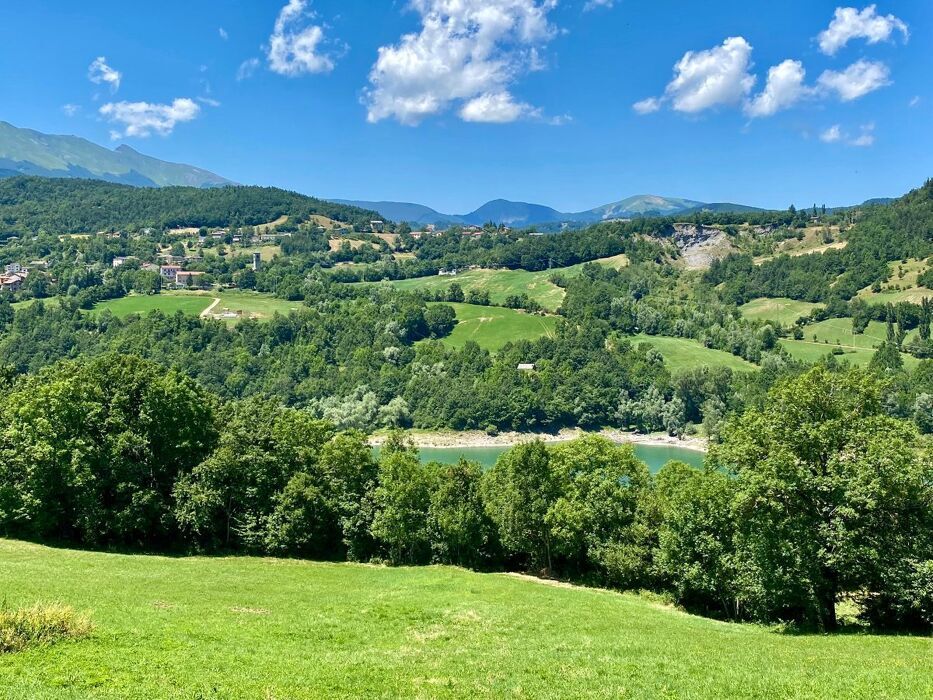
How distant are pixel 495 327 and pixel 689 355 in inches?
1921

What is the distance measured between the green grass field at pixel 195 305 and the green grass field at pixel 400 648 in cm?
15482

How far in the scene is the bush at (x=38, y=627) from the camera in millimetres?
14086

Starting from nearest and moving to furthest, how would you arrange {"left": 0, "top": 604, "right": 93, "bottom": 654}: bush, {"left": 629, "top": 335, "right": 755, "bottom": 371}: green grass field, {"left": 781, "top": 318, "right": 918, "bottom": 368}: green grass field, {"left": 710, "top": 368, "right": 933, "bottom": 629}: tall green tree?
{"left": 0, "top": 604, "right": 93, "bottom": 654}: bush, {"left": 710, "top": 368, "right": 933, "bottom": 629}: tall green tree, {"left": 781, "top": 318, "right": 918, "bottom": 368}: green grass field, {"left": 629, "top": 335, "right": 755, "bottom": 371}: green grass field

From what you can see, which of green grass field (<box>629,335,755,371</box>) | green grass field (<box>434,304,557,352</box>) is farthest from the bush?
green grass field (<box>434,304,557,352</box>)

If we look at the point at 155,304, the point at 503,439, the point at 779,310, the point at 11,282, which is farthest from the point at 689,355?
the point at 11,282

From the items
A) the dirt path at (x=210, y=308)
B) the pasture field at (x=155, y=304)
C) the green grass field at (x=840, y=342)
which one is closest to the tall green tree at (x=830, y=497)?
the green grass field at (x=840, y=342)

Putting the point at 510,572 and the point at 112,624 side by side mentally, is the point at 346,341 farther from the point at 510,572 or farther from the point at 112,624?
the point at 112,624

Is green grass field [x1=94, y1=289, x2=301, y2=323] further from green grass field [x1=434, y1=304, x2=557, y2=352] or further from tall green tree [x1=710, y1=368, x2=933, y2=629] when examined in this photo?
tall green tree [x1=710, y1=368, x2=933, y2=629]

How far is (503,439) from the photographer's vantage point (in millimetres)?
127125

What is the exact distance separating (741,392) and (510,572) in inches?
4135

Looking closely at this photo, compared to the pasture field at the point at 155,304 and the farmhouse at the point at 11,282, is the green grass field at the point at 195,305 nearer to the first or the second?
the pasture field at the point at 155,304

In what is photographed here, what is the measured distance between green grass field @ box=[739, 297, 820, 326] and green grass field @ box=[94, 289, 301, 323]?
439 ft

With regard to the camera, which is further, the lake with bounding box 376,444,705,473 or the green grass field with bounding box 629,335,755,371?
the green grass field with bounding box 629,335,755,371

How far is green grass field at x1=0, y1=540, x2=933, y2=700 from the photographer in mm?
13336
